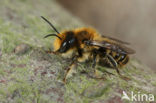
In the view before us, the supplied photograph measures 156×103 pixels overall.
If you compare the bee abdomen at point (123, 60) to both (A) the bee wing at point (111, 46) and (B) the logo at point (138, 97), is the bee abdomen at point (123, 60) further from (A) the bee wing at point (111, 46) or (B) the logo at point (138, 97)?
(B) the logo at point (138, 97)

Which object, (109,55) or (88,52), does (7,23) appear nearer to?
(88,52)

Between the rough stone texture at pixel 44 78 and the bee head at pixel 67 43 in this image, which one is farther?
the bee head at pixel 67 43

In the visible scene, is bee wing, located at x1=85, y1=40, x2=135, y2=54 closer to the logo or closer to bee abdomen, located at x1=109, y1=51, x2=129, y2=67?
bee abdomen, located at x1=109, y1=51, x2=129, y2=67

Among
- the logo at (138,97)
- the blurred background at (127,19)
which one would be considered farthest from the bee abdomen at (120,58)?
the blurred background at (127,19)

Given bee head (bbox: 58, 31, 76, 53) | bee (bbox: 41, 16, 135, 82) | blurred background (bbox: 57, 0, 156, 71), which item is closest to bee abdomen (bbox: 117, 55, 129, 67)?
bee (bbox: 41, 16, 135, 82)

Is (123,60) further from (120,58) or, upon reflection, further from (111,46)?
(111,46)

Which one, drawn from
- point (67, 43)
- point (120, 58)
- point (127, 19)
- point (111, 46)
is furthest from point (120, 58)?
point (127, 19)

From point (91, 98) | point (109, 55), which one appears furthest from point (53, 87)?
point (109, 55)
